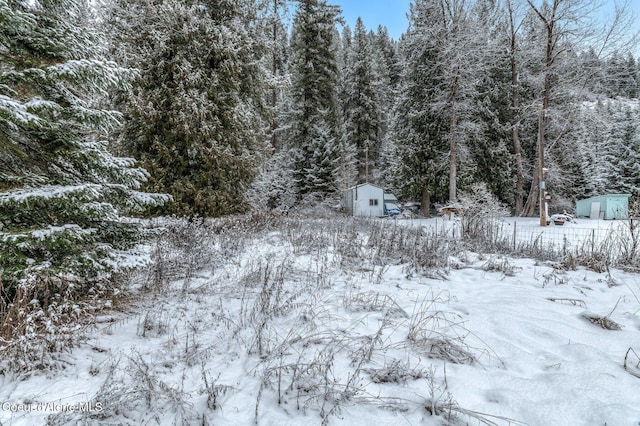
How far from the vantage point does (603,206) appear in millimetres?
17062

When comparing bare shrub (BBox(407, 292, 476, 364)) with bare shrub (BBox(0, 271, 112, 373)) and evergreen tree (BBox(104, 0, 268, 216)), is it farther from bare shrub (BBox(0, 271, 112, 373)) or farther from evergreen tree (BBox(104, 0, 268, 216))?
evergreen tree (BBox(104, 0, 268, 216))

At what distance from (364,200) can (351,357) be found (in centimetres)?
1859

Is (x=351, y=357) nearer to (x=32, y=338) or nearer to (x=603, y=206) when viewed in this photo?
(x=32, y=338)

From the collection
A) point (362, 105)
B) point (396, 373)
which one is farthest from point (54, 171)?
point (362, 105)

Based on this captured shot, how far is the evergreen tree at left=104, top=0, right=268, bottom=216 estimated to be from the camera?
887 centimetres

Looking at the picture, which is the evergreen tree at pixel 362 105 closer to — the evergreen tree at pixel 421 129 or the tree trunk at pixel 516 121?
the evergreen tree at pixel 421 129

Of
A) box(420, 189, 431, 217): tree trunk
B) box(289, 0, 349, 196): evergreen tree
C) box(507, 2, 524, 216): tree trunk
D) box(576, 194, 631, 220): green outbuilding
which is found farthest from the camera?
box(289, 0, 349, 196): evergreen tree

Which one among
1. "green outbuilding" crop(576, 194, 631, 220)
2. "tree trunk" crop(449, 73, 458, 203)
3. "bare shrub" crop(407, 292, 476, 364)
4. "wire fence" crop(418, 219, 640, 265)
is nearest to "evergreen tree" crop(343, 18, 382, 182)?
"tree trunk" crop(449, 73, 458, 203)

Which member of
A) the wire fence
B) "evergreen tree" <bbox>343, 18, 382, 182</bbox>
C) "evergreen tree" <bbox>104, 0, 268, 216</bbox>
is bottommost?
the wire fence

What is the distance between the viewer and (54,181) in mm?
2902

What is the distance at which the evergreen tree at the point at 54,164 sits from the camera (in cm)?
250

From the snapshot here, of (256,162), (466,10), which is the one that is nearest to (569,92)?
(466,10)

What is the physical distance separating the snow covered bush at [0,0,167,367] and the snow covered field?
1.81ft

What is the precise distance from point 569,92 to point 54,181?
61.2ft
